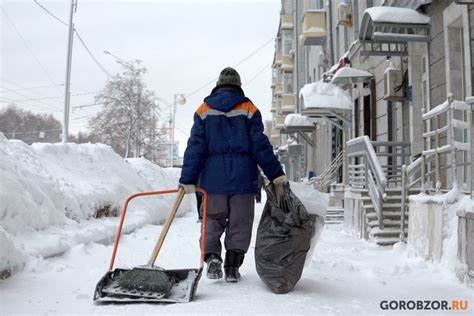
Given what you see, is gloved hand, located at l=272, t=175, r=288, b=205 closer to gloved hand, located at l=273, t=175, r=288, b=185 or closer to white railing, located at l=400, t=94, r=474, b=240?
gloved hand, located at l=273, t=175, r=288, b=185

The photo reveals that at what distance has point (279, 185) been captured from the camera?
13.0 ft

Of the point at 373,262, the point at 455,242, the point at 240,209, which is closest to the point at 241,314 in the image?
the point at 240,209

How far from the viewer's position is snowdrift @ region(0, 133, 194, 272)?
488cm

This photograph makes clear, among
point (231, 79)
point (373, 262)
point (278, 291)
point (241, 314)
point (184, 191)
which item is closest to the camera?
point (241, 314)

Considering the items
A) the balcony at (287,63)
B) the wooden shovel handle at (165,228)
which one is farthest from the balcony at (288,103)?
the wooden shovel handle at (165,228)

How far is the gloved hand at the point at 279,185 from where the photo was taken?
155 inches

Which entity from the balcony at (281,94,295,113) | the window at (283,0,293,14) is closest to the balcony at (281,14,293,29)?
the window at (283,0,293,14)

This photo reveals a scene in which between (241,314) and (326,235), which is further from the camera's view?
(326,235)

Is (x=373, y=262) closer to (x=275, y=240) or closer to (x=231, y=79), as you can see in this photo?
(x=275, y=240)

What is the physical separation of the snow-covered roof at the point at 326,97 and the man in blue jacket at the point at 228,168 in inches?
455

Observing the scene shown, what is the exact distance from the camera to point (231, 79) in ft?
14.3

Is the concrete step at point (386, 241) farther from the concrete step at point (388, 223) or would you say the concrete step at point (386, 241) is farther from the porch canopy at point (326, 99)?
the porch canopy at point (326, 99)

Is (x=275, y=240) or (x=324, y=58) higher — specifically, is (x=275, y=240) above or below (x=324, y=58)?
below

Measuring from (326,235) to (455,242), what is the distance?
4582 millimetres
